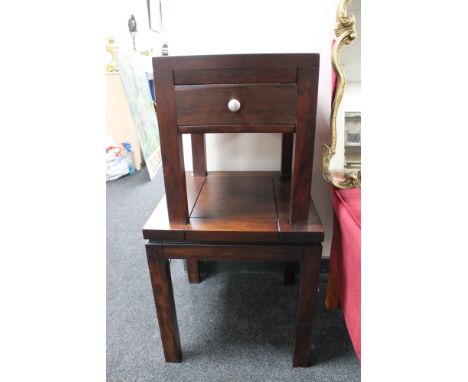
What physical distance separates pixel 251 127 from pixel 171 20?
0.54m

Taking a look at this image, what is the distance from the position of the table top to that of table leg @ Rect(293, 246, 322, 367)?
0.16 ft

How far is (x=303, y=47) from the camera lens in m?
0.94

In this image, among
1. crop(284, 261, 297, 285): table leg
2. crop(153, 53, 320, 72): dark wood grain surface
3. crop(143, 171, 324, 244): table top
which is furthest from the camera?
crop(284, 261, 297, 285): table leg

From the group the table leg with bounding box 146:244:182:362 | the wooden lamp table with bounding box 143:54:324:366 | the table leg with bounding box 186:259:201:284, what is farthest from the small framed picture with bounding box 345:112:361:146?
the table leg with bounding box 186:259:201:284

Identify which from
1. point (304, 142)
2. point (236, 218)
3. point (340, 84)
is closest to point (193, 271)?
point (236, 218)

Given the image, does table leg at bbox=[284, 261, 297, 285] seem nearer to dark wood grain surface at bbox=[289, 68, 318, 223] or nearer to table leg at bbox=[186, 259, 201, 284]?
table leg at bbox=[186, 259, 201, 284]

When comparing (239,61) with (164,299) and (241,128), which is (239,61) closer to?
(241,128)

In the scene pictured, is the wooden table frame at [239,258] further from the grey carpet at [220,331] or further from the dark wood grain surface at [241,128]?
the dark wood grain surface at [241,128]

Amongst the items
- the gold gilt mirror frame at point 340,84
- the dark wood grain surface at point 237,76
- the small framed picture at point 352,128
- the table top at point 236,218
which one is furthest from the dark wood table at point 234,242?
the dark wood grain surface at point 237,76

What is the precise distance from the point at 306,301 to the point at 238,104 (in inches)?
21.0

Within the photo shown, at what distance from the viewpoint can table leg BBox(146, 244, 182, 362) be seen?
2.51 feet

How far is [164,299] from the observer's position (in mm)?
803
